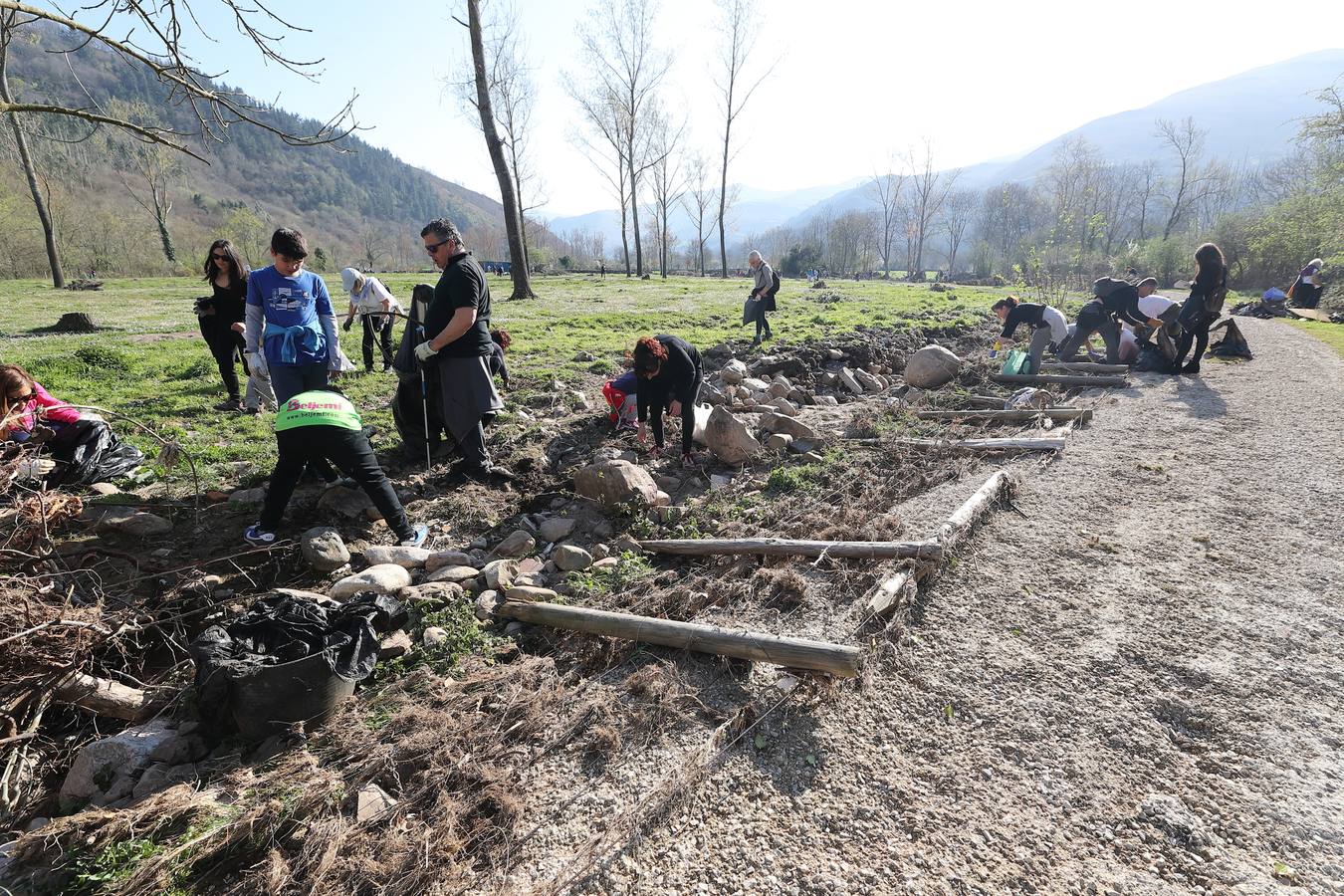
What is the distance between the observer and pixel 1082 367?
9469 mm

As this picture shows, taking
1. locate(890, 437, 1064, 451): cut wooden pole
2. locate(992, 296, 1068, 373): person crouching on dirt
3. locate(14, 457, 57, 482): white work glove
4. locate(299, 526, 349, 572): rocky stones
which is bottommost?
locate(890, 437, 1064, 451): cut wooden pole

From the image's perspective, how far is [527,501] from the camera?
4.56 m

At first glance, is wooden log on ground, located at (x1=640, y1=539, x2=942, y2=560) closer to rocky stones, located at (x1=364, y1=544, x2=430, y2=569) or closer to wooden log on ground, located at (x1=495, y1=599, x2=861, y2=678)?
wooden log on ground, located at (x1=495, y1=599, x2=861, y2=678)

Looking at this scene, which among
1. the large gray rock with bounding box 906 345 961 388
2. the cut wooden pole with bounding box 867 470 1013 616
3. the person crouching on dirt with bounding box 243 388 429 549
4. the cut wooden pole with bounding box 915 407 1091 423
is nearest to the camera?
the cut wooden pole with bounding box 867 470 1013 616

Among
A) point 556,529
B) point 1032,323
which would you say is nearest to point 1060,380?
point 1032,323

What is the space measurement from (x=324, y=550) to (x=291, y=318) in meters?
1.69

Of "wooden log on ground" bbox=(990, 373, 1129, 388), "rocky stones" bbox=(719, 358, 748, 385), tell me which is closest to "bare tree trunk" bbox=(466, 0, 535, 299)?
"rocky stones" bbox=(719, 358, 748, 385)

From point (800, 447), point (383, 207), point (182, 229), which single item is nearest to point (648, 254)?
point (182, 229)

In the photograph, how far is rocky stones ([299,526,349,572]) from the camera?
3412mm

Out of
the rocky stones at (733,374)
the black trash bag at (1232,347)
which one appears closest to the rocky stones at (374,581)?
the rocky stones at (733,374)

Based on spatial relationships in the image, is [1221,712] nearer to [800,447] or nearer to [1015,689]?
[1015,689]

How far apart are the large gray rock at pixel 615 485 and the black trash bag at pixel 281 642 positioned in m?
1.87

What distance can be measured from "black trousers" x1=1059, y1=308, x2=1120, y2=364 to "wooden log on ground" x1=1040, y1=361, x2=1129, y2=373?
11.5 inches

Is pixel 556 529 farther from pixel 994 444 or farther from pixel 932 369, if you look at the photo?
pixel 932 369
